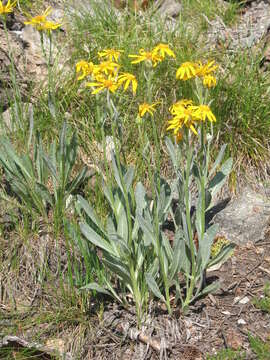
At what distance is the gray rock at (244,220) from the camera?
9.35 ft

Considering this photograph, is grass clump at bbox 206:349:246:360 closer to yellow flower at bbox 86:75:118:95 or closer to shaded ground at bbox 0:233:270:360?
shaded ground at bbox 0:233:270:360

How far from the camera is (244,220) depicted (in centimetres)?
287

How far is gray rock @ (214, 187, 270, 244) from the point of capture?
2850 mm

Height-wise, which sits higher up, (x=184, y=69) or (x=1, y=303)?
(x=184, y=69)

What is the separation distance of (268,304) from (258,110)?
4.36 feet

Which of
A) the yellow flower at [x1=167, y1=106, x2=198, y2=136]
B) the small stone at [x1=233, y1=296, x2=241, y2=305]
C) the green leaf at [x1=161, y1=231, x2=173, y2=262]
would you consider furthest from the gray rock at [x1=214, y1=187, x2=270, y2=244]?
the yellow flower at [x1=167, y1=106, x2=198, y2=136]

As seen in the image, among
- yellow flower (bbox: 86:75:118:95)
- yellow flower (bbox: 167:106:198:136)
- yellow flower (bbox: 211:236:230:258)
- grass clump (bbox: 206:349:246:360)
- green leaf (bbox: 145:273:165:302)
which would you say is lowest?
grass clump (bbox: 206:349:246:360)

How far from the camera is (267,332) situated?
227 centimetres

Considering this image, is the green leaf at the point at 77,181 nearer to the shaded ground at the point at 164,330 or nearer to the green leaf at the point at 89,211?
the green leaf at the point at 89,211

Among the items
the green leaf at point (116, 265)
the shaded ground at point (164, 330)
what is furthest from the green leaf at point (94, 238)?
the shaded ground at point (164, 330)

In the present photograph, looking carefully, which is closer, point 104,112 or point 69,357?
point 104,112

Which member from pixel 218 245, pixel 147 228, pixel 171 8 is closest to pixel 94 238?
pixel 147 228

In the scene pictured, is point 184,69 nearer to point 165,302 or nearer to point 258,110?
point 165,302

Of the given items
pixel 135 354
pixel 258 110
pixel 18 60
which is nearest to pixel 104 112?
pixel 135 354
